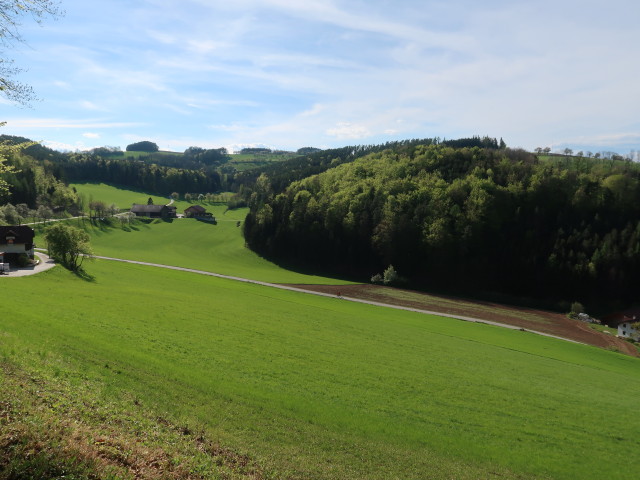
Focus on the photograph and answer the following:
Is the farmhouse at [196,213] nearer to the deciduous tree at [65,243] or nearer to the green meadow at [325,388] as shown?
the deciduous tree at [65,243]

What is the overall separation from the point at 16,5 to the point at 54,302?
77.6ft

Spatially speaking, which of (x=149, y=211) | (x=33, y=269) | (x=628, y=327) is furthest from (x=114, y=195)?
(x=628, y=327)

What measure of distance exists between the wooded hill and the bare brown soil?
12932 mm

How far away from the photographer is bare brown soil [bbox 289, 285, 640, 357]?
50.2 m

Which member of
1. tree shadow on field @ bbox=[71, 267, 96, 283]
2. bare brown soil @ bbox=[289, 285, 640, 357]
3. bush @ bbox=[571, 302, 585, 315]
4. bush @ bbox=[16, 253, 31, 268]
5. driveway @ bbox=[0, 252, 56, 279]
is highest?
bush @ bbox=[16, 253, 31, 268]

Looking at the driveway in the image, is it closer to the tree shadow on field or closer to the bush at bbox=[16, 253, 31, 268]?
the bush at bbox=[16, 253, 31, 268]

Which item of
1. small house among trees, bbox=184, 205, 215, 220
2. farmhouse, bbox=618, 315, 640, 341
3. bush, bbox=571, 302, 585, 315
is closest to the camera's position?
farmhouse, bbox=618, 315, 640, 341

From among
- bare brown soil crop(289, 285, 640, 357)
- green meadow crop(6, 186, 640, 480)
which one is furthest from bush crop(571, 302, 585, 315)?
green meadow crop(6, 186, 640, 480)

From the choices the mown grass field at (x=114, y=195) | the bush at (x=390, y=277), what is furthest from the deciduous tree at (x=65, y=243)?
the mown grass field at (x=114, y=195)

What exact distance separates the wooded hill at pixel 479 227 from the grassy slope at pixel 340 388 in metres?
43.9

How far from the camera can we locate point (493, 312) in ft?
197

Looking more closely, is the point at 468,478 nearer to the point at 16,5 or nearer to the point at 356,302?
the point at 16,5

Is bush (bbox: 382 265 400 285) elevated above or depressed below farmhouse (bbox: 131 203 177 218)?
below

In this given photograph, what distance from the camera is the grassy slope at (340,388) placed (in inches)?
563
